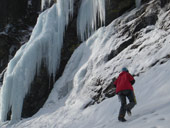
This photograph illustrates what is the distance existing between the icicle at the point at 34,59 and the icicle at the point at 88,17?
3.52ft

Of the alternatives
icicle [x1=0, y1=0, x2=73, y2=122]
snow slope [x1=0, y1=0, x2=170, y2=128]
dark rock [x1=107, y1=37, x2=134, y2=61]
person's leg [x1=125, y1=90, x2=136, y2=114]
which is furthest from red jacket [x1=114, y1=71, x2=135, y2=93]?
icicle [x1=0, y1=0, x2=73, y2=122]

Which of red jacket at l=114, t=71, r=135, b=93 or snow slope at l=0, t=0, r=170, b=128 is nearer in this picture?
red jacket at l=114, t=71, r=135, b=93

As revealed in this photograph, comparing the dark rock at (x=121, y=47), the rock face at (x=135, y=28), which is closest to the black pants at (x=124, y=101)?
the rock face at (x=135, y=28)

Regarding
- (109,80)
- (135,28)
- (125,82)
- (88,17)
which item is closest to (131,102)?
(125,82)

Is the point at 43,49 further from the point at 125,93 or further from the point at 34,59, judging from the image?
the point at 125,93

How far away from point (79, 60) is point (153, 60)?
640 cm

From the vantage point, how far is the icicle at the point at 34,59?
12.3m

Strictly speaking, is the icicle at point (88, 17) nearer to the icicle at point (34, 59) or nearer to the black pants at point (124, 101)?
the icicle at point (34, 59)

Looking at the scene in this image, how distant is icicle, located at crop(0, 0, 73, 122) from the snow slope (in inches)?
42.4

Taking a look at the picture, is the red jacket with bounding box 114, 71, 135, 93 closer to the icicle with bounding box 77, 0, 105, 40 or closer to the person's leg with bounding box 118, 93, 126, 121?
the person's leg with bounding box 118, 93, 126, 121

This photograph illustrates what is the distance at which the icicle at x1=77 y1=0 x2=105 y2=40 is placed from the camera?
44.6ft

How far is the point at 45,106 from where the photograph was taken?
469 inches

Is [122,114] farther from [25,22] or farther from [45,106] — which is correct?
[25,22]

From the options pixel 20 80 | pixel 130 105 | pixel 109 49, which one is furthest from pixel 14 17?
pixel 130 105
